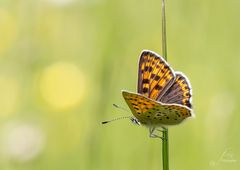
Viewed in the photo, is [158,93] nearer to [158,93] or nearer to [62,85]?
[158,93]

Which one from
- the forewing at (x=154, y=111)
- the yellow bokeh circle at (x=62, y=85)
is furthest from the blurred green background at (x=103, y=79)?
the forewing at (x=154, y=111)

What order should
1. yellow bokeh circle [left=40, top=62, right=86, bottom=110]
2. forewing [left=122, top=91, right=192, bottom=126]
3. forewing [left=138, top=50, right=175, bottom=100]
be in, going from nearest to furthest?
forewing [left=122, top=91, right=192, bottom=126]
forewing [left=138, top=50, right=175, bottom=100]
yellow bokeh circle [left=40, top=62, right=86, bottom=110]

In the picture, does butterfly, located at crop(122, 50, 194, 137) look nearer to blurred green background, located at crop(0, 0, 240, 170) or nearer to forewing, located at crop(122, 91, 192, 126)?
forewing, located at crop(122, 91, 192, 126)

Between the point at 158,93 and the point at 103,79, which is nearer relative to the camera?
the point at 158,93

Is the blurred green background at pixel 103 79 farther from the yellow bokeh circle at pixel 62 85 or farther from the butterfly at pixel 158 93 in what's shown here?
the butterfly at pixel 158 93

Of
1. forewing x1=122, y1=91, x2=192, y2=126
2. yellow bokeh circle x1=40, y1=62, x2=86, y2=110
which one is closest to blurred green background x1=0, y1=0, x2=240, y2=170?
yellow bokeh circle x1=40, y1=62, x2=86, y2=110

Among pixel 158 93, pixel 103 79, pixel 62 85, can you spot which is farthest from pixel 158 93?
pixel 62 85

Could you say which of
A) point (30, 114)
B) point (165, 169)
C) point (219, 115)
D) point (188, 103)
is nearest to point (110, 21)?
point (30, 114)
